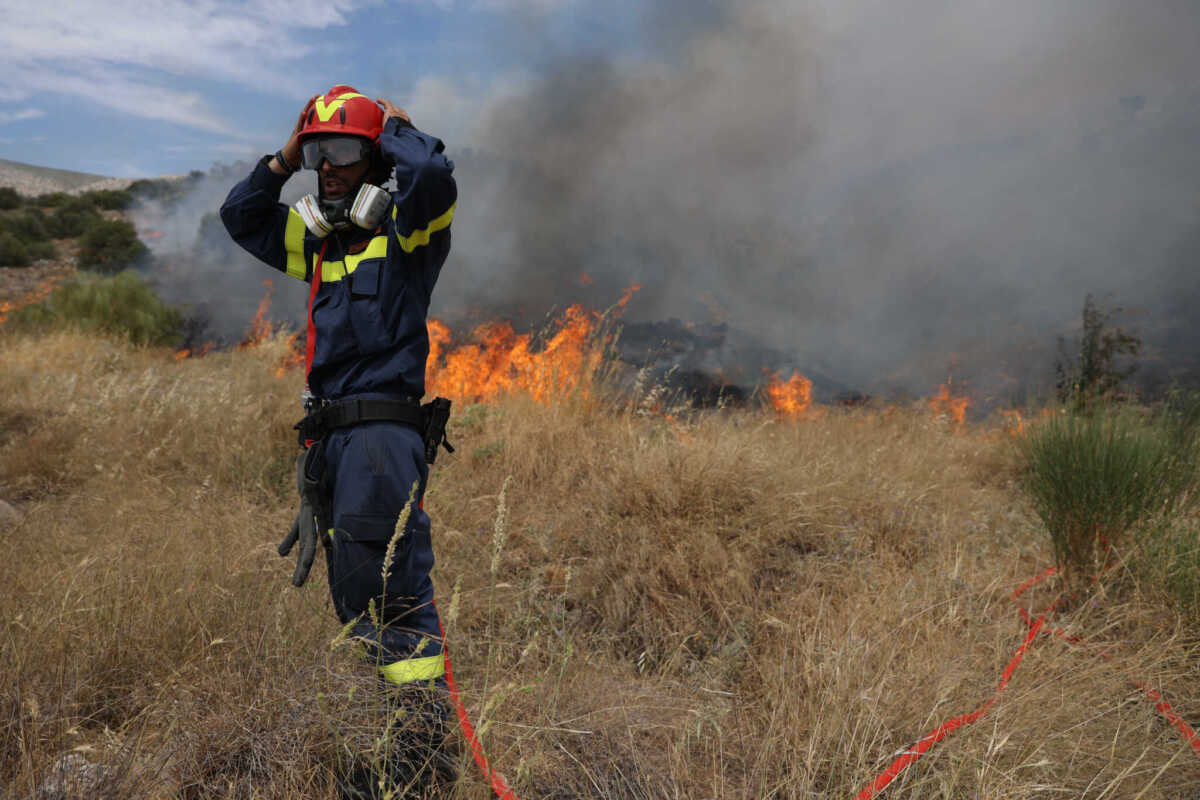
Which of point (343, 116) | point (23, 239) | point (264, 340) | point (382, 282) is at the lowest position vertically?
point (264, 340)

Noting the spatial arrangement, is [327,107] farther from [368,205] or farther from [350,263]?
[350,263]

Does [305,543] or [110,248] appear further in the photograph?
[110,248]

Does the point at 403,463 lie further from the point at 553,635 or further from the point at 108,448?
the point at 108,448

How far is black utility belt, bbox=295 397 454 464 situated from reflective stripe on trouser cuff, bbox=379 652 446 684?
2.09 feet

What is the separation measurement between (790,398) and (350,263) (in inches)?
256

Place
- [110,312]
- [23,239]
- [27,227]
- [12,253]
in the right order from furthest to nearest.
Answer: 1. [27,227]
2. [23,239]
3. [12,253]
4. [110,312]

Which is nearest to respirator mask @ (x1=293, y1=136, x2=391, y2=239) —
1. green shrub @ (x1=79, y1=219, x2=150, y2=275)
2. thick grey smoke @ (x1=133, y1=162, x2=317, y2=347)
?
thick grey smoke @ (x1=133, y1=162, x2=317, y2=347)

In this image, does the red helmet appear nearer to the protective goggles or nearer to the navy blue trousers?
the protective goggles

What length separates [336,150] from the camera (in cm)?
216

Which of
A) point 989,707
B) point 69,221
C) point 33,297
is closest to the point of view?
point 989,707

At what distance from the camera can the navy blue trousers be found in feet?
6.65

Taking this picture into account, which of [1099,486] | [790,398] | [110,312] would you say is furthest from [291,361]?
[1099,486]

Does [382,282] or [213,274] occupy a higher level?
[382,282]

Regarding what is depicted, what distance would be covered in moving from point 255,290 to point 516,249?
539 centimetres
